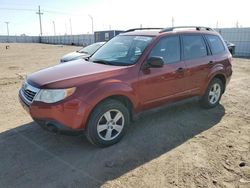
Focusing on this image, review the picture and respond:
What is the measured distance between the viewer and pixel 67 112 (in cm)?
378

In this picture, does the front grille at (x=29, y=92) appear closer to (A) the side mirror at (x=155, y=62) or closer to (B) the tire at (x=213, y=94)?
(A) the side mirror at (x=155, y=62)

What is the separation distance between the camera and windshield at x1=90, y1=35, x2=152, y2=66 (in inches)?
185

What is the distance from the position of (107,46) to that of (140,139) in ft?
6.72

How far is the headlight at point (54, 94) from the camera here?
3.79 meters

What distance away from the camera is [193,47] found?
5.58 m

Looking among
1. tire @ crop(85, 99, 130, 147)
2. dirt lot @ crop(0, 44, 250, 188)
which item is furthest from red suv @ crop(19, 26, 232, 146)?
dirt lot @ crop(0, 44, 250, 188)

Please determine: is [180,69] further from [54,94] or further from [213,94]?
[54,94]

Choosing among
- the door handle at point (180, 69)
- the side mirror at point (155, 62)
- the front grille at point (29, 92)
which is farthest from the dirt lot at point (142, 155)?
the side mirror at point (155, 62)

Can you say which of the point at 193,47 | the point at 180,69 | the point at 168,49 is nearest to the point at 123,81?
the point at 168,49

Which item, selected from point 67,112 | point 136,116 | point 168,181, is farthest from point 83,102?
point 168,181

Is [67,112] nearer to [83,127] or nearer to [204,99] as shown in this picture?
[83,127]

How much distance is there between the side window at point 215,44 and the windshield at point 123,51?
1820 mm

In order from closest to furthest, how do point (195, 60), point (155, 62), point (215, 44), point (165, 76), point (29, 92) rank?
point (29, 92) → point (155, 62) → point (165, 76) → point (195, 60) → point (215, 44)

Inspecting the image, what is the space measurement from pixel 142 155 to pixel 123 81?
1.17 m
